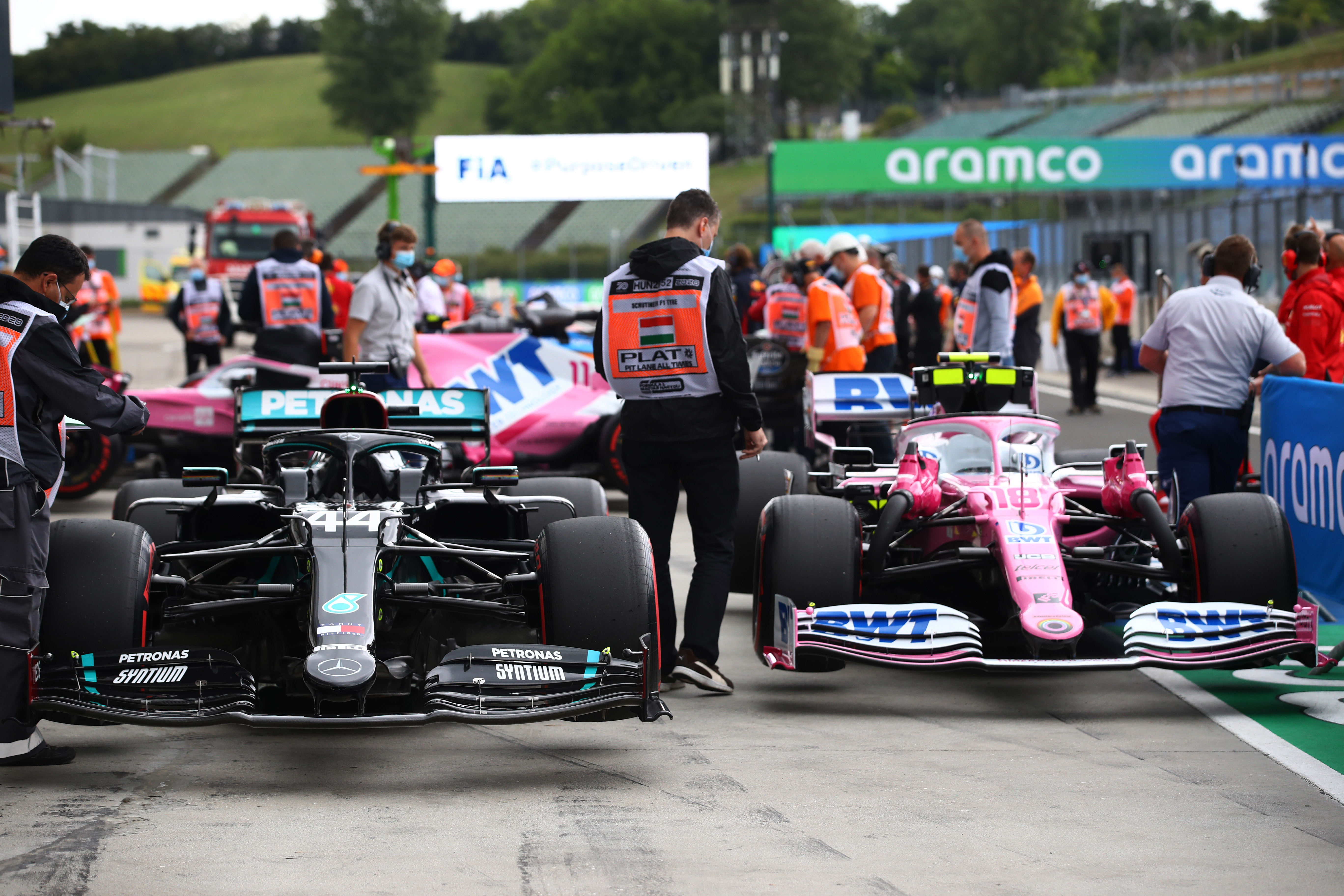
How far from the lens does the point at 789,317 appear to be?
12.3 m

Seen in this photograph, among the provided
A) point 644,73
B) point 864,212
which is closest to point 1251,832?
point 864,212

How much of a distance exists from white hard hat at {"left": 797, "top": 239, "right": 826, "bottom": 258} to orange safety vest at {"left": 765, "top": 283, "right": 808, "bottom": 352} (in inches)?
27.8

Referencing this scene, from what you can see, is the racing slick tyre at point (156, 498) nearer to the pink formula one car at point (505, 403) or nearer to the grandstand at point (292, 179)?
the pink formula one car at point (505, 403)

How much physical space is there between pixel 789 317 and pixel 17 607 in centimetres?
805

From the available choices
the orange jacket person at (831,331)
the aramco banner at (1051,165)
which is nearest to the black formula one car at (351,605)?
the orange jacket person at (831,331)

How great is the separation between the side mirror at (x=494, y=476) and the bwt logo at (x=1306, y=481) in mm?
3725

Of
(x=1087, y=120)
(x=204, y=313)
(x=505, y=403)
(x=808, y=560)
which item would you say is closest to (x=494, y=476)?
(x=808, y=560)

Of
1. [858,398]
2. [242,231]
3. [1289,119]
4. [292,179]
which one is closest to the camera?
[858,398]

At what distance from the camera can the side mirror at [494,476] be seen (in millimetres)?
Answer: 5844

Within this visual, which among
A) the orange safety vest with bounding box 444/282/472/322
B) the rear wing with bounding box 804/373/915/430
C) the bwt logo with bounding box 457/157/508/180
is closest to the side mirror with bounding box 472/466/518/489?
the rear wing with bounding box 804/373/915/430

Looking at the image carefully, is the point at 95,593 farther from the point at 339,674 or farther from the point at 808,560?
the point at 808,560

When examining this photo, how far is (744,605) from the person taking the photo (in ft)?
27.3

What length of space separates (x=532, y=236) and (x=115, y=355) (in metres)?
54.9

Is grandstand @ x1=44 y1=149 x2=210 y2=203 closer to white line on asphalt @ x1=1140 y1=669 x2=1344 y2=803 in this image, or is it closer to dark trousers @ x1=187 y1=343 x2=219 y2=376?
dark trousers @ x1=187 y1=343 x2=219 y2=376
